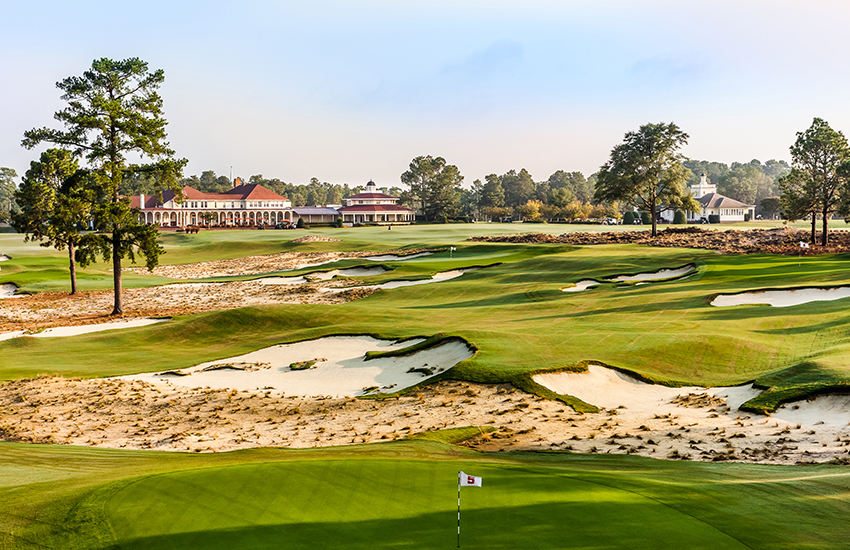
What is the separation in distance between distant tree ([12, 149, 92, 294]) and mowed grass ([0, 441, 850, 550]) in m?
26.7

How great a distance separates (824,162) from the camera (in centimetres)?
5650

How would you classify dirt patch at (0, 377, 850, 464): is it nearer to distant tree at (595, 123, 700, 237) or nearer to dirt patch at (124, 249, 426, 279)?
dirt patch at (124, 249, 426, 279)

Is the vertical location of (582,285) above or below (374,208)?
below

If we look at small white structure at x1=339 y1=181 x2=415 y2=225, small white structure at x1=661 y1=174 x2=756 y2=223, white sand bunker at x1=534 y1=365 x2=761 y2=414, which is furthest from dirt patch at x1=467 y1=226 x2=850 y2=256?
small white structure at x1=339 y1=181 x2=415 y2=225

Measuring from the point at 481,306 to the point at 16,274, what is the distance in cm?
4358

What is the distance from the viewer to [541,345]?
20391mm

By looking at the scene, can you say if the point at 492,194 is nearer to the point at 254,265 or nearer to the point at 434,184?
the point at 434,184

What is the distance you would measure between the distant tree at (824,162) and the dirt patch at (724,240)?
157 inches

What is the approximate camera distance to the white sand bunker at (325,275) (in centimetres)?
5131

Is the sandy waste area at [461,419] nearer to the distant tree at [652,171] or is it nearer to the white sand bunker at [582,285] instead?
the white sand bunker at [582,285]

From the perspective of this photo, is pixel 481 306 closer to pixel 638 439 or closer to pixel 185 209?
pixel 638 439

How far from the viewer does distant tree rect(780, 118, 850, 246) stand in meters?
56.1

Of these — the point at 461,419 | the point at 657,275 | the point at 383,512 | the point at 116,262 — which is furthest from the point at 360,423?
the point at 657,275

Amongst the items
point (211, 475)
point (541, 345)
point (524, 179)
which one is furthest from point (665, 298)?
point (524, 179)
